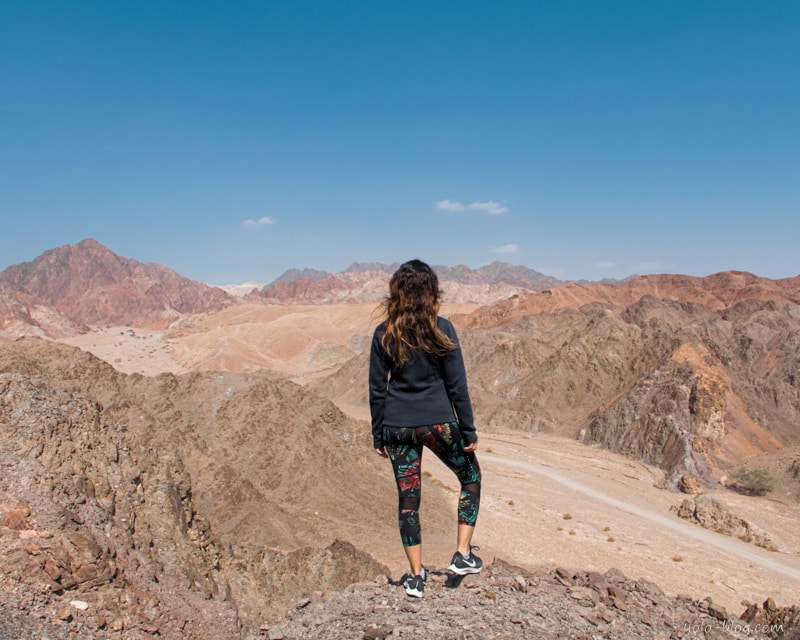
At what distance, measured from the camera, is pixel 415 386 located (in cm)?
388

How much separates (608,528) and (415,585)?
45.0 feet

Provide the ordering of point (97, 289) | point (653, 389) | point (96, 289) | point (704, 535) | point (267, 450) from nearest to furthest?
1. point (267, 450)
2. point (704, 535)
3. point (653, 389)
4. point (97, 289)
5. point (96, 289)

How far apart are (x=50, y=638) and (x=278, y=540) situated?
6823 mm

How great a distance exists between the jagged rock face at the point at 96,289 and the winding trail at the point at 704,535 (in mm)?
162008

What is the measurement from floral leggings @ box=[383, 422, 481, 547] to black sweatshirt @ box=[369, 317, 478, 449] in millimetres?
61

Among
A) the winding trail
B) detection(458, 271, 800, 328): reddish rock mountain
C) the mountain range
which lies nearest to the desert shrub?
the mountain range

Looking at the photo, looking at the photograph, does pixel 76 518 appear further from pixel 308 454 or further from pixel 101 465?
pixel 308 454

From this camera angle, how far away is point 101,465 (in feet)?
21.3

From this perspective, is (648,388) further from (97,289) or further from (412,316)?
(97,289)

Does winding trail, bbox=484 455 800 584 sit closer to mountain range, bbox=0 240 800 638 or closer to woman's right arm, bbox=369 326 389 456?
mountain range, bbox=0 240 800 638

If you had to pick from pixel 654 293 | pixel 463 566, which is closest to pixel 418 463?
pixel 463 566

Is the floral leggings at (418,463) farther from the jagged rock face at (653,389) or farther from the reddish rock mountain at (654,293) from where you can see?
the reddish rock mountain at (654,293)

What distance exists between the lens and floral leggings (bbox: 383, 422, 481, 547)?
3.88 meters

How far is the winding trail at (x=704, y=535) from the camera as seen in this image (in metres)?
14.3
